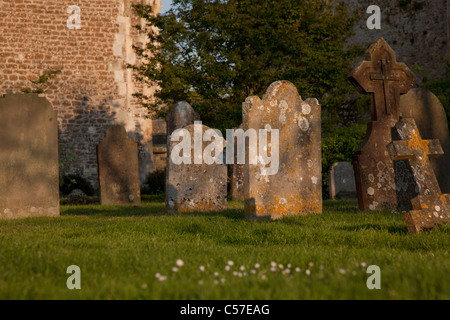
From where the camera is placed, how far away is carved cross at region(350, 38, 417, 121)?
7914 millimetres

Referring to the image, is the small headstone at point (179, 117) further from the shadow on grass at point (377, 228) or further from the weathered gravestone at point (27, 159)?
the shadow on grass at point (377, 228)

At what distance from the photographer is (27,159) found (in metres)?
7.76

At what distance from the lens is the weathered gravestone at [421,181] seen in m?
4.87

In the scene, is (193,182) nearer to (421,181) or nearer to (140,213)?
(140,213)

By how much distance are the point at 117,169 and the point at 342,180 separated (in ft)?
19.2

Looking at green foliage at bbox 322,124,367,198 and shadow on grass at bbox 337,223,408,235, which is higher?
green foliage at bbox 322,124,367,198

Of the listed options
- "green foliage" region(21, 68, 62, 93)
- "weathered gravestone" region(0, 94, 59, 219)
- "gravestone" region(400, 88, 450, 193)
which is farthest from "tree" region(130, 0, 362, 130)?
"weathered gravestone" region(0, 94, 59, 219)

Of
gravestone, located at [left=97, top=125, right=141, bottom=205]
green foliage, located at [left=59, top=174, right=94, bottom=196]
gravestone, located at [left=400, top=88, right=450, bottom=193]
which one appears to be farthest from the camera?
green foliage, located at [left=59, top=174, right=94, bottom=196]

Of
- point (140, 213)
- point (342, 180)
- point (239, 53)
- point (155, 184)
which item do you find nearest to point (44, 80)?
point (155, 184)

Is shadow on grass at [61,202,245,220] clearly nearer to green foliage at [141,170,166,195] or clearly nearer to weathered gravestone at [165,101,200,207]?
weathered gravestone at [165,101,200,207]

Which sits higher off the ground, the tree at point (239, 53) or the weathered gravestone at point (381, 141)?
the tree at point (239, 53)

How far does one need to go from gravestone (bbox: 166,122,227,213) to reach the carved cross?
2.94m

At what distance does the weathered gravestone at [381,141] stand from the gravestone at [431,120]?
19.7 inches

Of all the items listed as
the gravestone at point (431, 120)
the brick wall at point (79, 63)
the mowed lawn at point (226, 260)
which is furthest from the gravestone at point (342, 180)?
the brick wall at point (79, 63)
